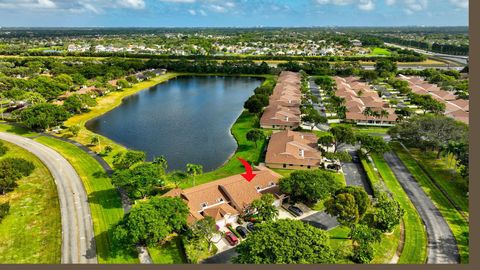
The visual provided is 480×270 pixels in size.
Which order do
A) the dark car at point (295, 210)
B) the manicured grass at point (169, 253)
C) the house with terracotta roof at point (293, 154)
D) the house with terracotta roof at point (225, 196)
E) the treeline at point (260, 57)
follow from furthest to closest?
the treeline at point (260, 57)
the house with terracotta roof at point (293, 154)
the dark car at point (295, 210)
the house with terracotta roof at point (225, 196)
the manicured grass at point (169, 253)

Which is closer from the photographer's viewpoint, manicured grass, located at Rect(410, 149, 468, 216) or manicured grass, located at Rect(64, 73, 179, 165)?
manicured grass, located at Rect(410, 149, 468, 216)

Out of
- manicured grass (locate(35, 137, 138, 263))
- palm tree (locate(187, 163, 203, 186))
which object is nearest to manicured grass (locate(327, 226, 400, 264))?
palm tree (locate(187, 163, 203, 186))

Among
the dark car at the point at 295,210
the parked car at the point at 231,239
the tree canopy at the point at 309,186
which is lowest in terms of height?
the parked car at the point at 231,239

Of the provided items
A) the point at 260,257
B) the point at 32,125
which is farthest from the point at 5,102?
the point at 260,257

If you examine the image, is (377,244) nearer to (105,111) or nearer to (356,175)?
(356,175)

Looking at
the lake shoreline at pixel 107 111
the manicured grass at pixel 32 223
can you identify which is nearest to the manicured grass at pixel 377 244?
the lake shoreline at pixel 107 111

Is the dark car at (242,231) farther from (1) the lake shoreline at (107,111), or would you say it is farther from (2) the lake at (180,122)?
(1) the lake shoreline at (107,111)

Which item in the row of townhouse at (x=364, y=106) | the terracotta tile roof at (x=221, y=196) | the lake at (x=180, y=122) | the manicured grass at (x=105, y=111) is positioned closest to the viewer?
the terracotta tile roof at (x=221, y=196)

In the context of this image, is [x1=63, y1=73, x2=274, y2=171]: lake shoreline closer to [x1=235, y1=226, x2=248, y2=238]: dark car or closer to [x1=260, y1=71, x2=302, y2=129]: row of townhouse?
[x1=260, y1=71, x2=302, y2=129]: row of townhouse
